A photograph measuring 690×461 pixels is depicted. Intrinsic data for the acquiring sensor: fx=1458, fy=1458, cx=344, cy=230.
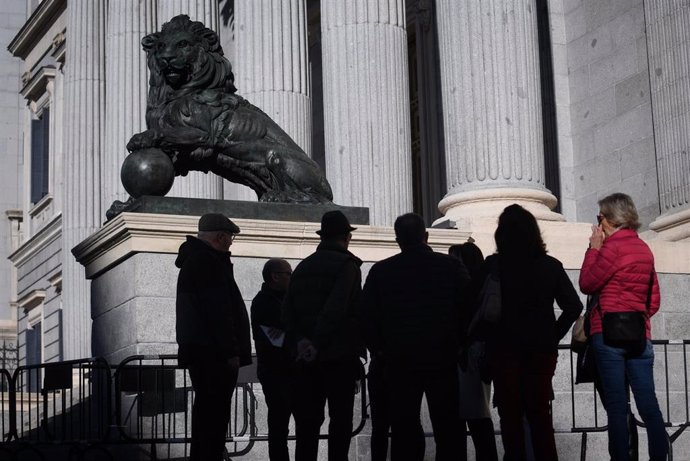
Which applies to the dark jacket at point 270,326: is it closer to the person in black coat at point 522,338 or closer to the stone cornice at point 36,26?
the person in black coat at point 522,338

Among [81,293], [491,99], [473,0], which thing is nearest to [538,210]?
[491,99]

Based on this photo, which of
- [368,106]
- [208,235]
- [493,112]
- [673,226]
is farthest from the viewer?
[368,106]

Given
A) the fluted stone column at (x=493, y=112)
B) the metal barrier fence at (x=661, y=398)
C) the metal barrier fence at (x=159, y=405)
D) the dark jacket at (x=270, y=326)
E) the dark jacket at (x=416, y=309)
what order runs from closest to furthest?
1. the dark jacket at (x=416, y=309)
2. the dark jacket at (x=270, y=326)
3. the metal barrier fence at (x=159, y=405)
4. the metal barrier fence at (x=661, y=398)
5. the fluted stone column at (x=493, y=112)

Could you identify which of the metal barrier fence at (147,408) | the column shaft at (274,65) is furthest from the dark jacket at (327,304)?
the column shaft at (274,65)

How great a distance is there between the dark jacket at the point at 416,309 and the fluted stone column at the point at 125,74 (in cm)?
1572

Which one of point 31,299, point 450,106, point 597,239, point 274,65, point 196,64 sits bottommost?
point 597,239

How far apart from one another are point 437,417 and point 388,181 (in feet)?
35.4

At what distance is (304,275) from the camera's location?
10.8 metres

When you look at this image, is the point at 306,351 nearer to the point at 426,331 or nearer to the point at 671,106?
the point at 426,331

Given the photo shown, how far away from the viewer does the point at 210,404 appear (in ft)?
35.1

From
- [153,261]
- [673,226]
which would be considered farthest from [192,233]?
[673,226]

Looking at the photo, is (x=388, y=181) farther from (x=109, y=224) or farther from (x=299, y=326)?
(x=299, y=326)

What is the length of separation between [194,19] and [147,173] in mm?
9429

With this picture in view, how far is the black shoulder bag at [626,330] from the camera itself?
10641 mm
